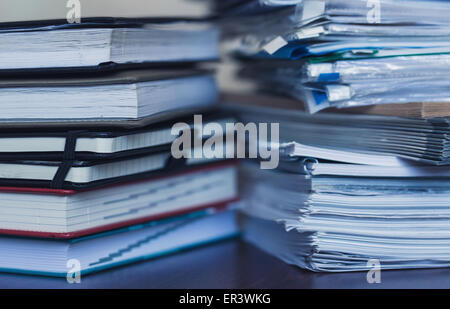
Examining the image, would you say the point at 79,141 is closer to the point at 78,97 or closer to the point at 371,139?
the point at 78,97

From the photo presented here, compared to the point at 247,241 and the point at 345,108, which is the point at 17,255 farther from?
the point at 345,108

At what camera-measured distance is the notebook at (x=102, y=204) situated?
606 millimetres

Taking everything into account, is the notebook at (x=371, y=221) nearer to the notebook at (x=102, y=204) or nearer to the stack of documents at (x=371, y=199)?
the stack of documents at (x=371, y=199)

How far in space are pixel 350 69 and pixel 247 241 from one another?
313mm

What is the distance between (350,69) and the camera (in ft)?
2.01

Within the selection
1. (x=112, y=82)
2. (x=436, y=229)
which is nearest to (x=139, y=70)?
(x=112, y=82)

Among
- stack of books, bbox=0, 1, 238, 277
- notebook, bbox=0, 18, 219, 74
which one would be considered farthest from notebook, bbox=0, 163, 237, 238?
notebook, bbox=0, 18, 219, 74

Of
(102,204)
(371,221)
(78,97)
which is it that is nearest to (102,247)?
(102,204)

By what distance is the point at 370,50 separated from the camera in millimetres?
618

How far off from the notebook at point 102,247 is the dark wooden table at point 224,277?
1 cm

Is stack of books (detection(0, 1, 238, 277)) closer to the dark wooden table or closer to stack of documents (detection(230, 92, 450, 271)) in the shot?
the dark wooden table

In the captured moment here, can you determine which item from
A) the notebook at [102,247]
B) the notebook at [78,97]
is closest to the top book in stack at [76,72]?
the notebook at [78,97]

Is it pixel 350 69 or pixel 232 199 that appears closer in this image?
pixel 350 69

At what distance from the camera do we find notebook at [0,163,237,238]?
23.9 inches
